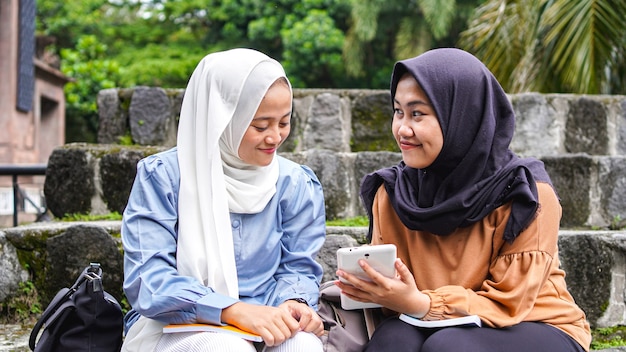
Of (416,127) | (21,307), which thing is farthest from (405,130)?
(21,307)

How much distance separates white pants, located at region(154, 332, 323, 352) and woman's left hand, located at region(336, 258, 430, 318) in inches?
8.1

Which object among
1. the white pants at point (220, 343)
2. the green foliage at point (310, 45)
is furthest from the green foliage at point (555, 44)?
the green foliage at point (310, 45)

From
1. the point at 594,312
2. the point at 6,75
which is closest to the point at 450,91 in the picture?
the point at 594,312

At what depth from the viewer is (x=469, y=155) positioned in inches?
80.1

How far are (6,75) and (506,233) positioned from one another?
39.4 ft

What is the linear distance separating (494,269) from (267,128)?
2.61 feet

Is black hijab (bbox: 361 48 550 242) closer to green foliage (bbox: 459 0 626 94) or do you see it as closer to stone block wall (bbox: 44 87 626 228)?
stone block wall (bbox: 44 87 626 228)

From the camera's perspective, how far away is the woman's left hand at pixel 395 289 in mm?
1916

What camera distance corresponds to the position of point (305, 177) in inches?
94.8

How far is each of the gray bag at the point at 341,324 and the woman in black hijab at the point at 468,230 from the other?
0.08 meters

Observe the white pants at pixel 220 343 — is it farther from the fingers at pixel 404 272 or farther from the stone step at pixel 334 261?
the stone step at pixel 334 261

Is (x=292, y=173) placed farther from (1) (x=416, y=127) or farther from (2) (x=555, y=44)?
(2) (x=555, y=44)

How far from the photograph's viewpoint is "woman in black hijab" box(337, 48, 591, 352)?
195cm

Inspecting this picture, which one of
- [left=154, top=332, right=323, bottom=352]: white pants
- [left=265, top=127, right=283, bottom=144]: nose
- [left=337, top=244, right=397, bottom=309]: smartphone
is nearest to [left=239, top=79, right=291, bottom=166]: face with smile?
[left=265, top=127, right=283, bottom=144]: nose
